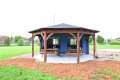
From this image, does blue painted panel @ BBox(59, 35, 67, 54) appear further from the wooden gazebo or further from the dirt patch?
the dirt patch

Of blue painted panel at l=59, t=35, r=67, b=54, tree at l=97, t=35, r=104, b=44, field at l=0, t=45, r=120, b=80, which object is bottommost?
field at l=0, t=45, r=120, b=80

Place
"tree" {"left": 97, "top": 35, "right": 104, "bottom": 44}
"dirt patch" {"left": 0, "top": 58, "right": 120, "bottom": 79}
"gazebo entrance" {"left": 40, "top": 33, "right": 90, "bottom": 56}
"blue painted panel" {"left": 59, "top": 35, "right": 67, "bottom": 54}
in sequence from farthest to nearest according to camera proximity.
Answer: "tree" {"left": 97, "top": 35, "right": 104, "bottom": 44} < "blue painted panel" {"left": 59, "top": 35, "right": 67, "bottom": 54} < "gazebo entrance" {"left": 40, "top": 33, "right": 90, "bottom": 56} < "dirt patch" {"left": 0, "top": 58, "right": 120, "bottom": 79}

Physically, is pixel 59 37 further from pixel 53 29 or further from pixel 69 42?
pixel 53 29

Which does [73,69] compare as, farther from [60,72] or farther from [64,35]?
[64,35]

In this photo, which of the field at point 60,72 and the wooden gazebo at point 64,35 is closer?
the field at point 60,72

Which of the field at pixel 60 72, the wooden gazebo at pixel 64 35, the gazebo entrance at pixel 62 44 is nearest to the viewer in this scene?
the field at pixel 60 72

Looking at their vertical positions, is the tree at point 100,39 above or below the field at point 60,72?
above

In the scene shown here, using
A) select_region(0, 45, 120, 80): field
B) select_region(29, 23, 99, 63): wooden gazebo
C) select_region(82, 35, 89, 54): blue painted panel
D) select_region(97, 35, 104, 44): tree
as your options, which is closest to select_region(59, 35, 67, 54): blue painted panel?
select_region(29, 23, 99, 63): wooden gazebo

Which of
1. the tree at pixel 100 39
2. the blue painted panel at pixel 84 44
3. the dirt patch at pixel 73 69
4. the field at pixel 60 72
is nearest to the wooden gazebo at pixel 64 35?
the blue painted panel at pixel 84 44

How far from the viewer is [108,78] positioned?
1141 cm

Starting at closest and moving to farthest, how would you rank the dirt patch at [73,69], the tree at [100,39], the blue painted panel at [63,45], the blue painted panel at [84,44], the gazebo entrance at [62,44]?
the dirt patch at [73,69] < the gazebo entrance at [62,44] < the blue painted panel at [63,45] < the blue painted panel at [84,44] < the tree at [100,39]

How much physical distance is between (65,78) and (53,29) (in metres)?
9.29

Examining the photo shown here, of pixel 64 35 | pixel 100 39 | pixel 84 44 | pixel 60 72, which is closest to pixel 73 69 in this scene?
pixel 60 72

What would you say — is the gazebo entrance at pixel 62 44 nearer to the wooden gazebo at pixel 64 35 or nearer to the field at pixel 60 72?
the wooden gazebo at pixel 64 35
